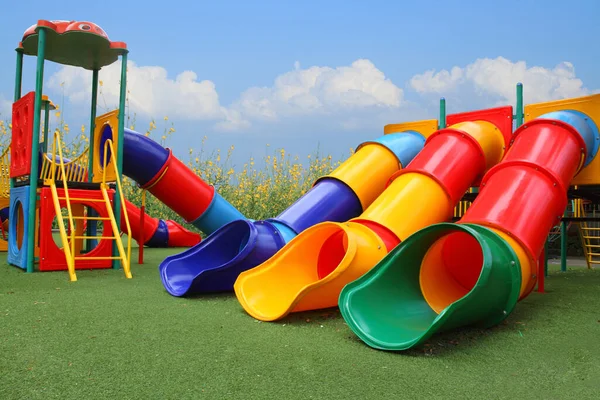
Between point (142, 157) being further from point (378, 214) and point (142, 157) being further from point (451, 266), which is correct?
point (451, 266)

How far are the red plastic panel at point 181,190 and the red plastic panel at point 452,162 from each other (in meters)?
3.88

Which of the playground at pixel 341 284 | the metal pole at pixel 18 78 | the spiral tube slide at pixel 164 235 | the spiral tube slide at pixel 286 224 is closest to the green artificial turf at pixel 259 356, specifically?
the playground at pixel 341 284

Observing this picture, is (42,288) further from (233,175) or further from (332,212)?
(233,175)

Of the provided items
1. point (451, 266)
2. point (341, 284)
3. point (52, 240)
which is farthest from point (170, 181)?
point (451, 266)

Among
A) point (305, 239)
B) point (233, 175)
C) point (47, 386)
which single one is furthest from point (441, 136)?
point (233, 175)

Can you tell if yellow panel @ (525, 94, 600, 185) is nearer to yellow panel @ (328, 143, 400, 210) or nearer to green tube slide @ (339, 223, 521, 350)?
yellow panel @ (328, 143, 400, 210)

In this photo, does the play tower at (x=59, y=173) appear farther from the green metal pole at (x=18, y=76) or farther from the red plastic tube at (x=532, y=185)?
the red plastic tube at (x=532, y=185)

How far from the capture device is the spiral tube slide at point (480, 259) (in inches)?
132

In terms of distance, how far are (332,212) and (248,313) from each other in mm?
1928

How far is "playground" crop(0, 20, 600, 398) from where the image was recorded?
2713 mm

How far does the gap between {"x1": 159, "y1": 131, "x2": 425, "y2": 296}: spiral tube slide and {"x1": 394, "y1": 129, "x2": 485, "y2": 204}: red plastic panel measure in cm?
79

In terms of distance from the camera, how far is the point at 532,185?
4.27m

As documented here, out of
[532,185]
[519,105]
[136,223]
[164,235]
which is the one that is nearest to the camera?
[532,185]

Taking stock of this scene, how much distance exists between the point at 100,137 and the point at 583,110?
6198 mm
